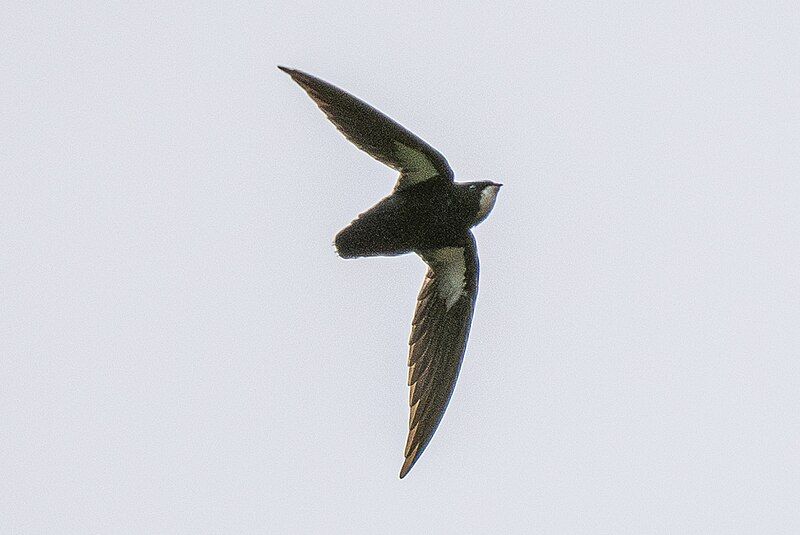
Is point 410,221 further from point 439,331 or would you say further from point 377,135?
point 439,331

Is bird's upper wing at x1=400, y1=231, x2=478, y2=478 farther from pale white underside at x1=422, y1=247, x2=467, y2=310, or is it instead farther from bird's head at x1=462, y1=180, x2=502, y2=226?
bird's head at x1=462, y1=180, x2=502, y2=226

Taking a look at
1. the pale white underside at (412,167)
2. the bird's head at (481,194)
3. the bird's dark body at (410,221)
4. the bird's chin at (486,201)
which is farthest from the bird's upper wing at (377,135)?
the bird's chin at (486,201)

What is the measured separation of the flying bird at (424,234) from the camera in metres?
11.2

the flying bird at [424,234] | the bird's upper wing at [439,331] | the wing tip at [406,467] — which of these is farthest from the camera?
the bird's upper wing at [439,331]

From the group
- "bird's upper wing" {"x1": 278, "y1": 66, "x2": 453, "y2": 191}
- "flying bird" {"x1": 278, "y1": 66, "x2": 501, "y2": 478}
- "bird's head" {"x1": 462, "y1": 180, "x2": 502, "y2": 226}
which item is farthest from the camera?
"bird's head" {"x1": 462, "y1": 180, "x2": 502, "y2": 226}

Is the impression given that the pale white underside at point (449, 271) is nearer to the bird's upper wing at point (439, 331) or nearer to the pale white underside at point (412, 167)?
the bird's upper wing at point (439, 331)

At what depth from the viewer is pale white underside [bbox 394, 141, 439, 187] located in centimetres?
1148

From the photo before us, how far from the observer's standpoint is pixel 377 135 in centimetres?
1138

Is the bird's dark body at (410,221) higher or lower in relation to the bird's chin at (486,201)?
lower

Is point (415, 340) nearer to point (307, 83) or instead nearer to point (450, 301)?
point (450, 301)

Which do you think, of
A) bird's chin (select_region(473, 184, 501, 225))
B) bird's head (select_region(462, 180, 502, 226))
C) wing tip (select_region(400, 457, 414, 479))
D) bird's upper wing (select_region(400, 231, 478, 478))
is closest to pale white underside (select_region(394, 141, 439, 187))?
bird's head (select_region(462, 180, 502, 226))

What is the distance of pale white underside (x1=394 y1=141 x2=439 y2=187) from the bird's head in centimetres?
35

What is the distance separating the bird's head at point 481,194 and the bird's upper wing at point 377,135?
0.69 ft

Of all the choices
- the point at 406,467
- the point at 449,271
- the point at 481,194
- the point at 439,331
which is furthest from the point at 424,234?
the point at 406,467
